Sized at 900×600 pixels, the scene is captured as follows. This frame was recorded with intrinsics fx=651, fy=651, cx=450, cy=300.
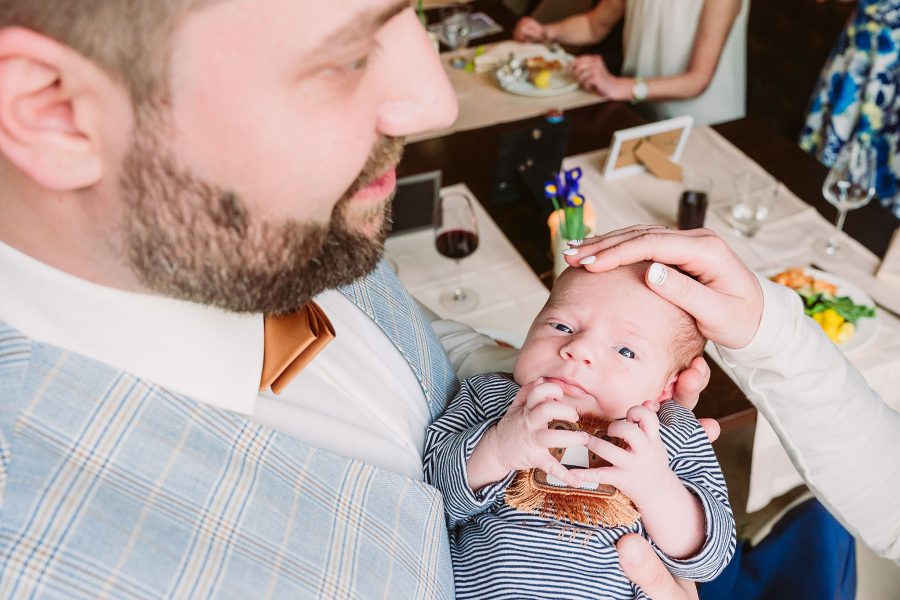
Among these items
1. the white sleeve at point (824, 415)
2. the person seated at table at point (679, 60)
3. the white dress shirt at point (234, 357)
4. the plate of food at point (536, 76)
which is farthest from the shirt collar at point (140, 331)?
the person seated at table at point (679, 60)

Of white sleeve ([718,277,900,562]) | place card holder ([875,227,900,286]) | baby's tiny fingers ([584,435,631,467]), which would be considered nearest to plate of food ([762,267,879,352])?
place card holder ([875,227,900,286])

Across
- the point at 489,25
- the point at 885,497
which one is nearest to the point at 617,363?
the point at 885,497

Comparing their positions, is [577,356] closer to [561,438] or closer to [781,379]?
[561,438]

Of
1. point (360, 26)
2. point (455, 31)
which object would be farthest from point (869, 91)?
point (360, 26)

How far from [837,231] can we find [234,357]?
202 centimetres

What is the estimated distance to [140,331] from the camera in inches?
33.2

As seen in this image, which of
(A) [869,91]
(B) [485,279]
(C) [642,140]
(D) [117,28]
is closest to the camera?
(D) [117,28]

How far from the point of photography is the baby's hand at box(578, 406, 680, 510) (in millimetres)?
1083

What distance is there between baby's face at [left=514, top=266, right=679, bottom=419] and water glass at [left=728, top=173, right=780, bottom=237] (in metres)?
1.02

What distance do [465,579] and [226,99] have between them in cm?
98

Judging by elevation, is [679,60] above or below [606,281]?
below

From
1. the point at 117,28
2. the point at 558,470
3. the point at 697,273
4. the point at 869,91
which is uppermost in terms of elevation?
the point at 117,28

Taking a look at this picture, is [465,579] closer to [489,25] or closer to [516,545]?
[516,545]

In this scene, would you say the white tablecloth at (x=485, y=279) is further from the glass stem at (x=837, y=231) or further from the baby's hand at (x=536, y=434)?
the glass stem at (x=837, y=231)
